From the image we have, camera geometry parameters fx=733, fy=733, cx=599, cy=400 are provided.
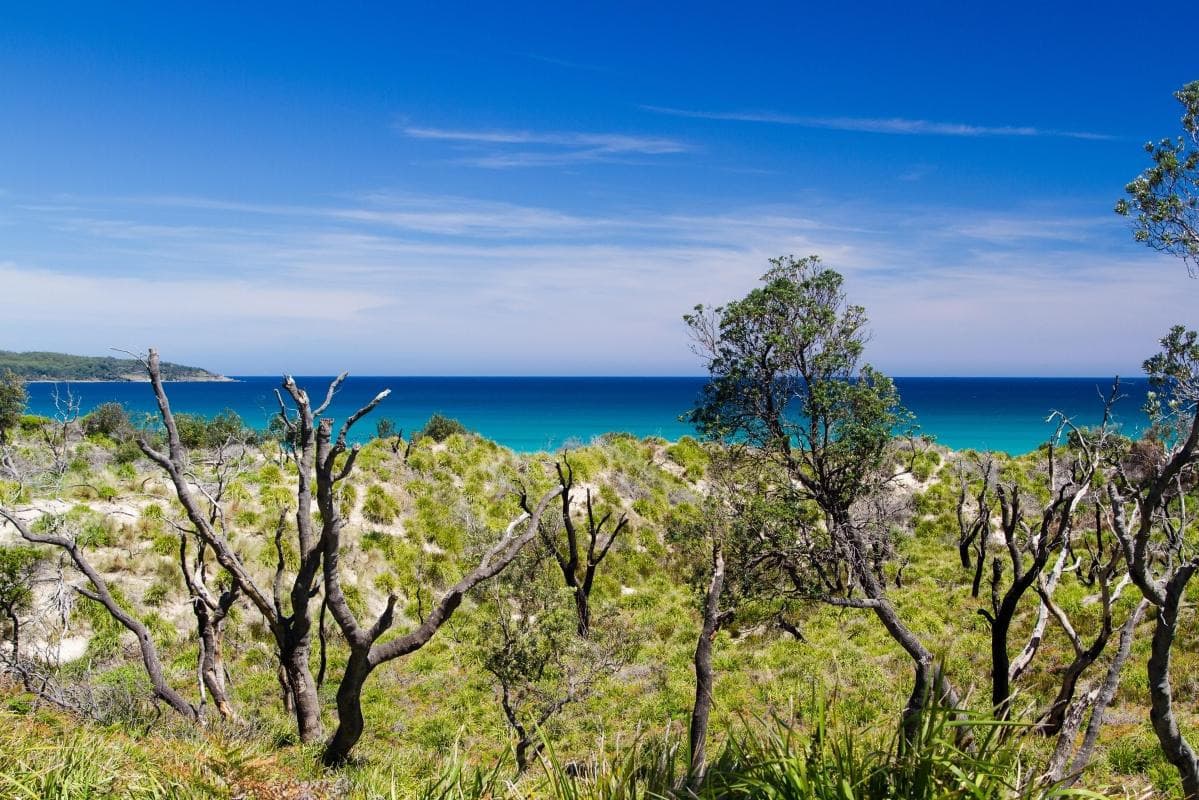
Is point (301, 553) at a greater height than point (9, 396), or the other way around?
point (9, 396)

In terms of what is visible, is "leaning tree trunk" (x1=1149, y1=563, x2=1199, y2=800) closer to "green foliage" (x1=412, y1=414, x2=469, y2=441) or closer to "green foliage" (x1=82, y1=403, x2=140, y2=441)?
"green foliage" (x1=412, y1=414, x2=469, y2=441)

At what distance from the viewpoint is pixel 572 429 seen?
312 feet

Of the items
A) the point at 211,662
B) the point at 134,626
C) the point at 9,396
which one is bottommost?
the point at 211,662

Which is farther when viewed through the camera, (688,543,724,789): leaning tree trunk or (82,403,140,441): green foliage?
(82,403,140,441): green foliage

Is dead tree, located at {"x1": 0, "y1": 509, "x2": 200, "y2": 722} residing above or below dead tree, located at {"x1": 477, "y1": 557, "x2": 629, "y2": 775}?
above

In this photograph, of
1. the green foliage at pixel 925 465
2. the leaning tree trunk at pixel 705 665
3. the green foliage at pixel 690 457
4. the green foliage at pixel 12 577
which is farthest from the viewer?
the green foliage at pixel 690 457

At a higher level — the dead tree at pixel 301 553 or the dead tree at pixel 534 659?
the dead tree at pixel 301 553

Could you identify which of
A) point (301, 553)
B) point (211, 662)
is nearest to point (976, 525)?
point (301, 553)

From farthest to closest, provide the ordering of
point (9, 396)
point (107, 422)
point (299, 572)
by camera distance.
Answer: point (107, 422), point (9, 396), point (299, 572)

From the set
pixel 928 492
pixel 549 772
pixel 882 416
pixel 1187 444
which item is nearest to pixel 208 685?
pixel 549 772

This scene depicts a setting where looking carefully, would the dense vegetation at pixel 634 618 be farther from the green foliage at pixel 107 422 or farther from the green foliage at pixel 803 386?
the green foliage at pixel 107 422

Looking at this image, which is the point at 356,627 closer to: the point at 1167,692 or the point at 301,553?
the point at 301,553

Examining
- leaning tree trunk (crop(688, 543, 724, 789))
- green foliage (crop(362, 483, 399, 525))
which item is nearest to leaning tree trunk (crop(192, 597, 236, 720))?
leaning tree trunk (crop(688, 543, 724, 789))

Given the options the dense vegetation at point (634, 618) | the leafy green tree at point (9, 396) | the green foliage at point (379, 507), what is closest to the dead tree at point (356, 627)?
the dense vegetation at point (634, 618)
